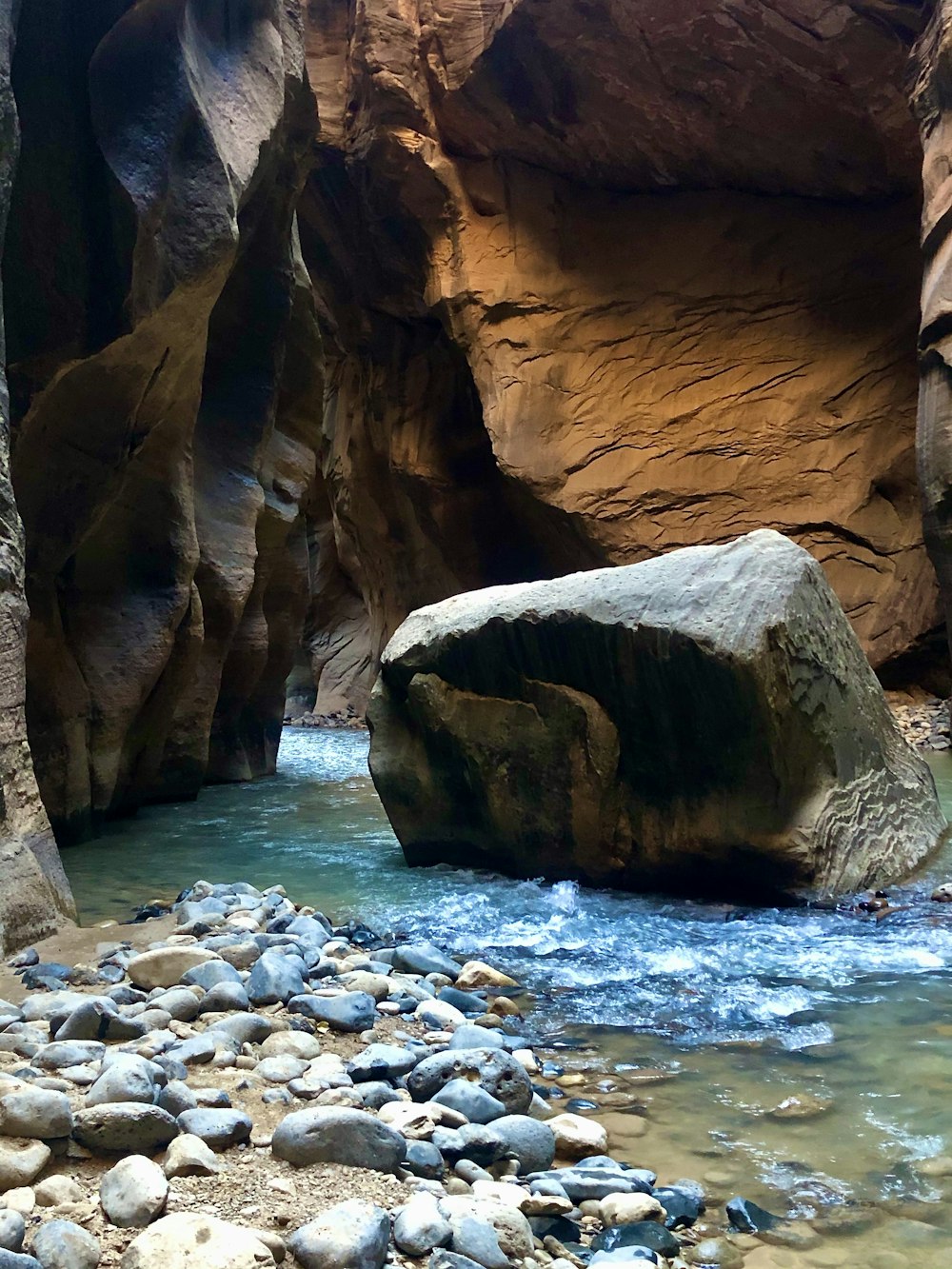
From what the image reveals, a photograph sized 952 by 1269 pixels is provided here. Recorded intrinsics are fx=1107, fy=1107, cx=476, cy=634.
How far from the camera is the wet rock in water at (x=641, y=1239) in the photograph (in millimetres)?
1674

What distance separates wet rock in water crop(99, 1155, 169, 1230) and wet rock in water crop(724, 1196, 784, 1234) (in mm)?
899

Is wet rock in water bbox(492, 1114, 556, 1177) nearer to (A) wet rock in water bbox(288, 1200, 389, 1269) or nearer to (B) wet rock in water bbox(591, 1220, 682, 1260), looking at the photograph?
(B) wet rock in water bbox(591, 1220, 682, 1260)

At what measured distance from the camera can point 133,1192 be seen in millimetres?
1490

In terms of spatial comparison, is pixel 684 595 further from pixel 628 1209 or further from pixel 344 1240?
pixel 344 1240

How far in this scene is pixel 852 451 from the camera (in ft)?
39.9

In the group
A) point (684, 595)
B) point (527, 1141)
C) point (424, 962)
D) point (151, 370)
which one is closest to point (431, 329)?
point (151, 370)

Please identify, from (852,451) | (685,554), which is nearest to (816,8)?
(852,451)

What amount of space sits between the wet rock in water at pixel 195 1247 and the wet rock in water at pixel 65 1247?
0.14 feet

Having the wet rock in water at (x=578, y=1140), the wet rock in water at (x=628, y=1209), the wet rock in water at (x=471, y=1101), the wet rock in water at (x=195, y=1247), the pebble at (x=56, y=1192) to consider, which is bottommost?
the wet rock in water at (x=578, y=1140)

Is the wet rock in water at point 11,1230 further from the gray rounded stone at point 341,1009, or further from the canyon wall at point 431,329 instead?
the canyon wall at point 431,329

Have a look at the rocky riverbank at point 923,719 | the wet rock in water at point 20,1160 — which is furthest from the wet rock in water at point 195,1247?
the rocky riverbank at point 923,719

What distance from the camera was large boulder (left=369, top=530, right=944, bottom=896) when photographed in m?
4.07

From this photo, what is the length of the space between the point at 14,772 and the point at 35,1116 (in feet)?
6.41

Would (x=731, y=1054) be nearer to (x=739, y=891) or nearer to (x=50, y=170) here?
(x=739, y=891)
